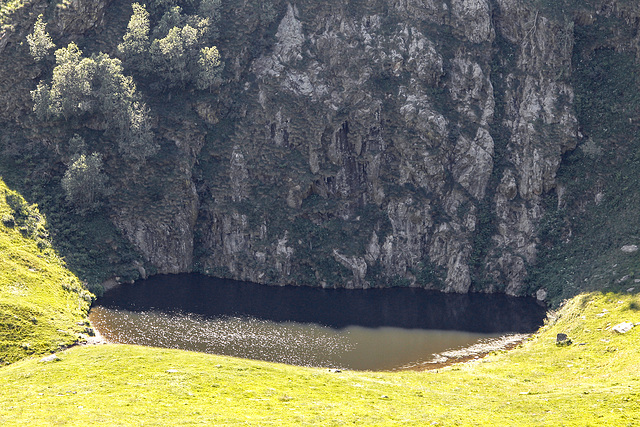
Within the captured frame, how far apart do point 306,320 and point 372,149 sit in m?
33.4

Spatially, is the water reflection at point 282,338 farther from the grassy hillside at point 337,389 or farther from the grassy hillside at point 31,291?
the grassy hillside at point 337,389

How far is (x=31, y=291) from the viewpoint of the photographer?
8719cm

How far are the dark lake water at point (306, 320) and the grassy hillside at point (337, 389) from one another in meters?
8.37

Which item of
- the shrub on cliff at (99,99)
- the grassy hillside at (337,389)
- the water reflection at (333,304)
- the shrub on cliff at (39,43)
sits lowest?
the grassy hillside at (337,389)

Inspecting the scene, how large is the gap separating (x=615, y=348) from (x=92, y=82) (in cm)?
8376

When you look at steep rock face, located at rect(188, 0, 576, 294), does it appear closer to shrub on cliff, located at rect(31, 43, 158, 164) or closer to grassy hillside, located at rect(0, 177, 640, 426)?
shrub on cliff, located at rect(31, 43, 158, 164)

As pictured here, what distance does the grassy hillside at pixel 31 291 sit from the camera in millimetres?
78000

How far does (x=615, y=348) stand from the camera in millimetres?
70812

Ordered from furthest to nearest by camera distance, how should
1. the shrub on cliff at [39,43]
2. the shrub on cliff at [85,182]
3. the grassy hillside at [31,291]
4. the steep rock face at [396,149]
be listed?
the shrub on cliff at [39,43]
the steep rock face at [396,149]
the shrub on cliff at [85,182]
the grassy hillside at [31,291]

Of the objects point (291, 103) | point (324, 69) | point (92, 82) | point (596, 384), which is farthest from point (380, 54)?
point (596, 384)

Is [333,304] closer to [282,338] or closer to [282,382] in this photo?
[282,338]

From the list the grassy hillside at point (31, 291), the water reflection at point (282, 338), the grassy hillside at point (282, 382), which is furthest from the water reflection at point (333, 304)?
the grassy hillside at point (282, 382)

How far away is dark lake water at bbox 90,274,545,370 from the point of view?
279ft

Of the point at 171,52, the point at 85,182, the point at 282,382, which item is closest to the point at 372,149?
the point at 171,52
